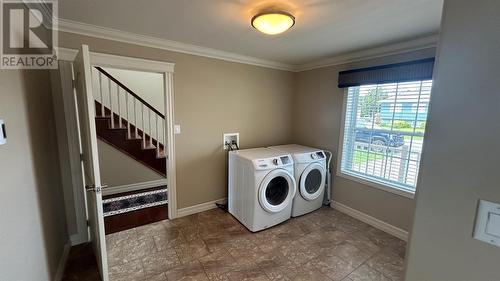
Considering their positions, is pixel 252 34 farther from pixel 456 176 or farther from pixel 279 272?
pixel 279 272

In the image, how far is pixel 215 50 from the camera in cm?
273

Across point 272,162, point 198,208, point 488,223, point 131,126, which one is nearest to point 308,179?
point 272,162

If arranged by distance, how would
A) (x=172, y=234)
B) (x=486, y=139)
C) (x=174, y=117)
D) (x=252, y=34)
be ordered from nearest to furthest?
(x=486, y=139), (x=252, y=34), (x=172, y=234), (x=174, y=117)

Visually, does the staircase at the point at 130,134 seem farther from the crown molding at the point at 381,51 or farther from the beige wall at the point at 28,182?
the crown molding at the point at 381,51

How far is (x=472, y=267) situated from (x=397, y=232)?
92.8 inches

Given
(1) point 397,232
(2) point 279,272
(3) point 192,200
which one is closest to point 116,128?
(3) point 192,200

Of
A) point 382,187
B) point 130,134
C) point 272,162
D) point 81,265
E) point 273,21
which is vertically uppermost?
point 273,21

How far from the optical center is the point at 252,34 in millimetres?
2184

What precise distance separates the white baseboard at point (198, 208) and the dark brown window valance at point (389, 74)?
8.00 ft

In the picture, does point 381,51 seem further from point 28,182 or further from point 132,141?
point 132,141

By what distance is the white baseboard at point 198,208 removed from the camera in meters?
2.86

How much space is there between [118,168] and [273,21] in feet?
11.3

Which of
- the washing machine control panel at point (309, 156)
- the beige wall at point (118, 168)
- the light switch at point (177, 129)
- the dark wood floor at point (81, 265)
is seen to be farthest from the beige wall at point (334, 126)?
the dark wood floor at point (81, 265)

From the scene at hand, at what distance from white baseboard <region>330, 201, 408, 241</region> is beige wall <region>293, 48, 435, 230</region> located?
0.15 feet
